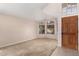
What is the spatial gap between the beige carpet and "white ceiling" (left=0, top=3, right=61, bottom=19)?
0.40 meters

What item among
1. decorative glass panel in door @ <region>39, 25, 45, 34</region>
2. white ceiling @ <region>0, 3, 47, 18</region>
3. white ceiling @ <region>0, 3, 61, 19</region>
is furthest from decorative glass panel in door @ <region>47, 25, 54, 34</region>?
white ceiling @ <region>0, 3, 47, 18</region>

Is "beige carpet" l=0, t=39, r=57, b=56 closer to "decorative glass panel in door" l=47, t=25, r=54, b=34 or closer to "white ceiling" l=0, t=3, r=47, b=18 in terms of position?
"decorative glass panel in door" l=47, t=25, r=54, b=34

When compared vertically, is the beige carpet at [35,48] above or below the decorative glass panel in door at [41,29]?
below

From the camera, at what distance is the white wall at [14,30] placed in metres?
1.68

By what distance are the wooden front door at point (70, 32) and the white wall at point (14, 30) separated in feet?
1.58

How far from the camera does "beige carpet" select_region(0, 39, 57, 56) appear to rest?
5.64 ft

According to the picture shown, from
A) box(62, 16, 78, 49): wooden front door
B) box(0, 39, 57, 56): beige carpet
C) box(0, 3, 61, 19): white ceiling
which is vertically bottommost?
box(0, 39, 57, 56): beige carpet

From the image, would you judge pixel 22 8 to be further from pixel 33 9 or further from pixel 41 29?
pixel 41 29

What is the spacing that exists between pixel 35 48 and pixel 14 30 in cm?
44

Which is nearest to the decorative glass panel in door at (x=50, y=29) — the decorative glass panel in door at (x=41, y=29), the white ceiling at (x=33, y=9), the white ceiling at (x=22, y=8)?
the decorative glass panel in door at (x=41, y=29)

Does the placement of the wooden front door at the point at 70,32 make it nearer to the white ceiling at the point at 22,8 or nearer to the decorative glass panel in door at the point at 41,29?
the decorative glass panel in door at the point at 41,29

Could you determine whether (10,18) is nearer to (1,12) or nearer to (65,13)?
(1,12)

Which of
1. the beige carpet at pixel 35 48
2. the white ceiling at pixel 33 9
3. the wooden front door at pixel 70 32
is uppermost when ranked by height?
the white ceiling at pixel 33 9

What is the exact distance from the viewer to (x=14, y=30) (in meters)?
1.73
